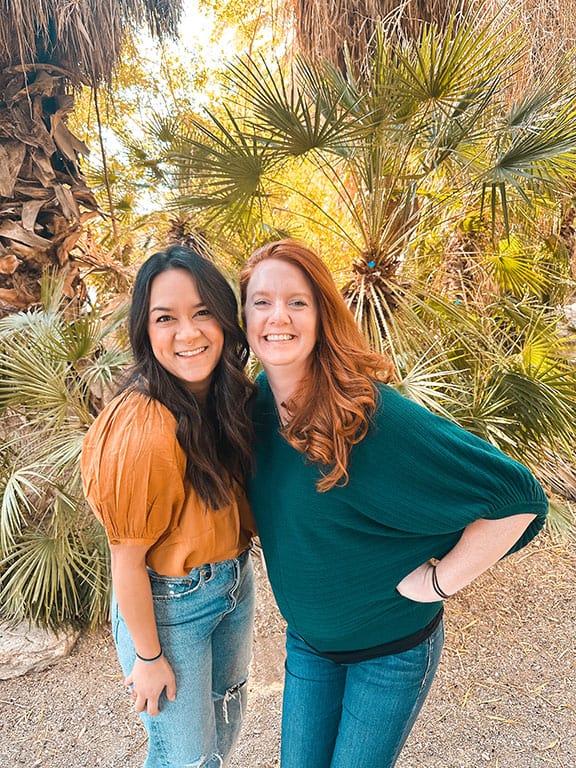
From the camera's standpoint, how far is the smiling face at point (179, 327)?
118cm

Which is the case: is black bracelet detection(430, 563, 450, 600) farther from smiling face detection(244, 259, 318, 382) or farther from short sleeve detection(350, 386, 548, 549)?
smiling face detection(244, 259, 318, 382)

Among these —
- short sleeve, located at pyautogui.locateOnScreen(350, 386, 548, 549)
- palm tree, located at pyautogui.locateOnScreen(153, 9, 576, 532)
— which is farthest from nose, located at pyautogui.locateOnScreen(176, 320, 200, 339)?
palm tree, located at pyautogui.locateOnScreen(153, 9, 576, 532)

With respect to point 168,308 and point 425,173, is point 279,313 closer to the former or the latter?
point 168,308

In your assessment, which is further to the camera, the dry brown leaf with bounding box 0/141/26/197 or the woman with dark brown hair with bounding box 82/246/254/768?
A: the dry brown leaf with bounding box 0/141/26/197

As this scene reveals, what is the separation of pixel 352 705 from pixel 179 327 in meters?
1.01

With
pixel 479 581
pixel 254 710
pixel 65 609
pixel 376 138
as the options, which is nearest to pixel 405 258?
pixel 376 138

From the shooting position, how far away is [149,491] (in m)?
1.07

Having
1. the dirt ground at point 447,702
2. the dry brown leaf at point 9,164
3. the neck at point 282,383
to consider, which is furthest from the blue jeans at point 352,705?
the dry brown leaf at point 9,164

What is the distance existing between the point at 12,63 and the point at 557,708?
14.9 ft

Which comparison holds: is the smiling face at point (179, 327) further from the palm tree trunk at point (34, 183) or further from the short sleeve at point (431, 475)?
the palm tree trunk at point (34, 183)

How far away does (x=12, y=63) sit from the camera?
3.03 metres

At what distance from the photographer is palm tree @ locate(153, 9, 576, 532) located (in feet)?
8.23

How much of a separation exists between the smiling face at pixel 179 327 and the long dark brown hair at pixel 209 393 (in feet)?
0.05

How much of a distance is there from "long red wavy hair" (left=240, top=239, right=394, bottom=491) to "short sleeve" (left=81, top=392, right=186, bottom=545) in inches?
10.7
